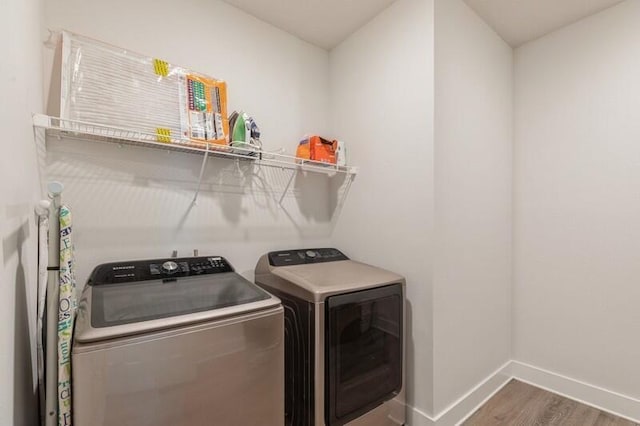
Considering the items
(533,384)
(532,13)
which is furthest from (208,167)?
(533,384)

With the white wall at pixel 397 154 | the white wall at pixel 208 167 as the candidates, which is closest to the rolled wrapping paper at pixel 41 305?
the white wall at pixel 208 167

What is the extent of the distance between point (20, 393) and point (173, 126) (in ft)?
3.87

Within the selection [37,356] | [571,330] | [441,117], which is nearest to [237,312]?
[37,356]

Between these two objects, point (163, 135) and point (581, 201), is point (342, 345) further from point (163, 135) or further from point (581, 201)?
point (581, 201)

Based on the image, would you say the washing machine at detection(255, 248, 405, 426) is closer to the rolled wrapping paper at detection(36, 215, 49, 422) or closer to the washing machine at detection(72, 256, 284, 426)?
the washing machine at detection(72, 256, 284, 426)

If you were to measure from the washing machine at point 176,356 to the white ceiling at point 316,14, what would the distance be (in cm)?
180

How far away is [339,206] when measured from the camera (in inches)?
94.9

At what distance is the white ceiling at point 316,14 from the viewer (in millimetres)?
1988

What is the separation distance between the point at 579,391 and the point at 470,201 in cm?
150

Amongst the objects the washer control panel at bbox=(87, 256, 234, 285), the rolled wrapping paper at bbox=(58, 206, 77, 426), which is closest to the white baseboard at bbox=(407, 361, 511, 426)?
the washer control panel at bbox=(87, 256, 234, 285)

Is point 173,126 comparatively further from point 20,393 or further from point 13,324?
point 20,393

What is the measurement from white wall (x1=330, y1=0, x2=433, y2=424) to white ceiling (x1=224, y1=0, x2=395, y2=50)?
82 mm

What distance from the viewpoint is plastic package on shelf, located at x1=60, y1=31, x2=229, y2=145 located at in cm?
136

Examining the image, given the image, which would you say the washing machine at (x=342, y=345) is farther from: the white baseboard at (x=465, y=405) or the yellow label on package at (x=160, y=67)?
the yellow label on package at (x=160, y=67)
